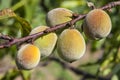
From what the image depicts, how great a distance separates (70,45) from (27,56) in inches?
5.9

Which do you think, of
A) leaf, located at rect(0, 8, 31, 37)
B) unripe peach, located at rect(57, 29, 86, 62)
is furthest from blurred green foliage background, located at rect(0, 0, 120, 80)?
unripe peach, located at rect(57, 29, 86, 62)

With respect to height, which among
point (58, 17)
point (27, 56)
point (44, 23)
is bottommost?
point (44, 23)

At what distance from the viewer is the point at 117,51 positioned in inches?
87.9

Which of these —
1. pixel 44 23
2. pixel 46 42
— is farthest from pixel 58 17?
pixel 44 23

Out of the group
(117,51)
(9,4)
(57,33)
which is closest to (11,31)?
(9,4)

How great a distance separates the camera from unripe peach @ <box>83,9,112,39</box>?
1.42 m

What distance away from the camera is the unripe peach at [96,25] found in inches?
55.8

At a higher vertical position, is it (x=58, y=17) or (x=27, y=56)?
(x=58, y=17)

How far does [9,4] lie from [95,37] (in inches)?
51.3

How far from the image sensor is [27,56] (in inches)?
55.7

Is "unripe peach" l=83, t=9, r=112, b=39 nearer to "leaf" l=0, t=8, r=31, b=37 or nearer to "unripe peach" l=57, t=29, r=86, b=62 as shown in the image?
"unripe peach" l=57, t=29, r=86, b=62

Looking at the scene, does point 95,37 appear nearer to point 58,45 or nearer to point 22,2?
point 58,45

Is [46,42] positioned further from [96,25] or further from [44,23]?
[44,23]

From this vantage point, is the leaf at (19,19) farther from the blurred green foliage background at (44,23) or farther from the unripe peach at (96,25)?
the blurred green foliage background at (44,23)
